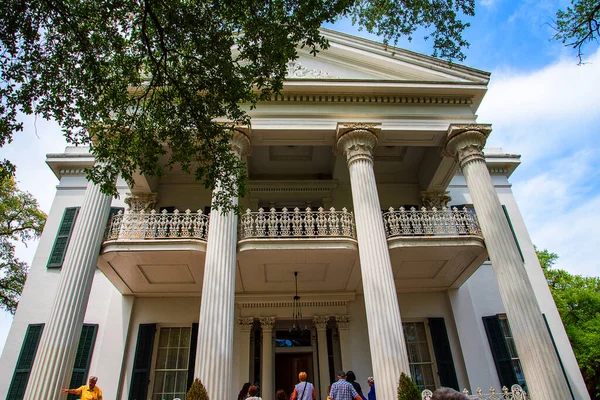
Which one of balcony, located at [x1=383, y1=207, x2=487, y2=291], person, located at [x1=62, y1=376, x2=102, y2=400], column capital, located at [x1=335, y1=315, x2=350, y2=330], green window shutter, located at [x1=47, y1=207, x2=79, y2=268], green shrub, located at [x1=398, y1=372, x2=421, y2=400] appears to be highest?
green window shutter, located at [x1=47, y1=207, x2=79, y2=268]

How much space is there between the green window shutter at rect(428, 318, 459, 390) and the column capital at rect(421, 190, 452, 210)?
150 inches

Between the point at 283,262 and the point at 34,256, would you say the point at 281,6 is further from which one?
the point at 34,256

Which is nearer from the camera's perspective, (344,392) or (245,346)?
(344,392)

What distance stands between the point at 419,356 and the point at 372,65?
9.09 metres

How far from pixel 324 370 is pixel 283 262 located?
11.9 feet

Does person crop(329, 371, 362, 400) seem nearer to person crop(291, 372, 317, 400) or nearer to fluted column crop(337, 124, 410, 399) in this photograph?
person crop(291, 372, 317, 400)

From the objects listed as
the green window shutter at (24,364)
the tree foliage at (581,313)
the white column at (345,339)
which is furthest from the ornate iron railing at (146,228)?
the tree foliage at (581,313)

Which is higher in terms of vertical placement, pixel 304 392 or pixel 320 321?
pixel 320 321

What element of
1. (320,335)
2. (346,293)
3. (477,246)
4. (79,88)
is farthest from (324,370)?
(79,88)

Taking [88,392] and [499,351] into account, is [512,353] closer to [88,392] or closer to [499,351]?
[499,351]

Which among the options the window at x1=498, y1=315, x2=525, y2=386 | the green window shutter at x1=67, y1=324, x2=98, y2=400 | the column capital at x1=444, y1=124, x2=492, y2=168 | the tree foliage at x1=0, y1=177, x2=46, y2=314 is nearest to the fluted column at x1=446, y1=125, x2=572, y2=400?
the column capital at x1=444, y1=124, x2=492, y2=168

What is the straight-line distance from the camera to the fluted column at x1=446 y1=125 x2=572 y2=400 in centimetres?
752

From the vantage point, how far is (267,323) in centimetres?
1135

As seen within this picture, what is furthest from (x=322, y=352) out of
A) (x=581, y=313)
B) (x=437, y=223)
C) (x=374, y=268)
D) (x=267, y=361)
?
(x=581, y=313)
